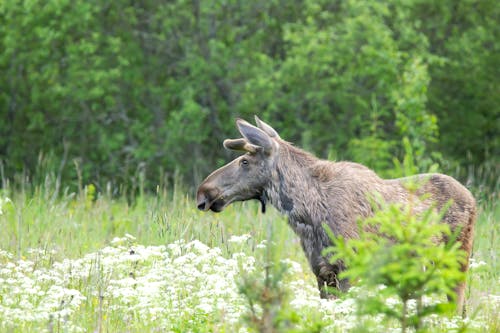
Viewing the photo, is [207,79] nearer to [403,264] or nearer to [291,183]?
[291,183]

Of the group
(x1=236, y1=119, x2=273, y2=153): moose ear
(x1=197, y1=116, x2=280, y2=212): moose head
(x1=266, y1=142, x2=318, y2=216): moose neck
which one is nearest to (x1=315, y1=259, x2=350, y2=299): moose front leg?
(x1=266, y1=142, x2=318, y2=216): moose neck

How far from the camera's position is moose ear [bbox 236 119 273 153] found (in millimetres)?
7691

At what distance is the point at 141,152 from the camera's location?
73.9 feet

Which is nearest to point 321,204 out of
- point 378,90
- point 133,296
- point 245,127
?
point 245,127

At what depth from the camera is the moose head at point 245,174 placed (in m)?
7.74

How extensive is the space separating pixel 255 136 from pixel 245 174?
33 centimetres

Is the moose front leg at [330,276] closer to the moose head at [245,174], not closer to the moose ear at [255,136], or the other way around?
the moose head at [245,174]

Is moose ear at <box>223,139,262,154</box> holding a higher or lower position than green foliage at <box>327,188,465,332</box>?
lower

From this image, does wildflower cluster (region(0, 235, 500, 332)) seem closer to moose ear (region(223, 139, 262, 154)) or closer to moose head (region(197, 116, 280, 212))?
moose head (region(197, 116, 280, 212))

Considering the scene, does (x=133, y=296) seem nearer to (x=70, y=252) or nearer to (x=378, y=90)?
(x=70, y=252)

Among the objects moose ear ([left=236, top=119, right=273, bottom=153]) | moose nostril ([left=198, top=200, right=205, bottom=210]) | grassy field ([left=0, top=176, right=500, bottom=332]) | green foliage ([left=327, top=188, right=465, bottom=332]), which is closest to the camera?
green foliage ([left=327, top=188, right=465, bottom=332])

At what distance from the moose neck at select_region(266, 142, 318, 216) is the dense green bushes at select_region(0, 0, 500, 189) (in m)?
12.8

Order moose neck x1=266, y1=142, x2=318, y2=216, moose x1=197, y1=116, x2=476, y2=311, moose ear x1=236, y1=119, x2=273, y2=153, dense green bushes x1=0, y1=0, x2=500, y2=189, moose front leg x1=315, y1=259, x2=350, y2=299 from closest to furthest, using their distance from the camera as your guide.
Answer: moose front leg x1=315, y1=259, x2=350, y2=299 < moose x1=197, y1=116, x2=476, y2=311 < moose neck x1=266, y1=142, x2=318, y2=216 < moose ear x1=236, y1=119, x2=273, y2=153 < dense green bushes x1=0, y1=0, x2=500, y2=189

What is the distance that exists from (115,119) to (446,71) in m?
8.54
